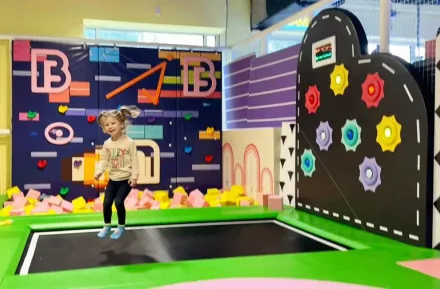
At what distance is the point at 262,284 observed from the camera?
2.45 m

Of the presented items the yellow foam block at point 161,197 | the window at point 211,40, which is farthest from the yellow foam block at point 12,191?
the window at point 211,40

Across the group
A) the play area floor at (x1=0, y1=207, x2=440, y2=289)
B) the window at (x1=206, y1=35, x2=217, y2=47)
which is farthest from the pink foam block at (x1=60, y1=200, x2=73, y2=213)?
the window at (x1=206, y1=35, x2=217, y2=47)

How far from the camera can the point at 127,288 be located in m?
2.37

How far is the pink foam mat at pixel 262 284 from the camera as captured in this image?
239cm

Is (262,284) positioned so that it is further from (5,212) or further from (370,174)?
(5,212)

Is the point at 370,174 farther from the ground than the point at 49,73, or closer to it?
closer to it

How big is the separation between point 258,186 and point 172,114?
1.60 meters

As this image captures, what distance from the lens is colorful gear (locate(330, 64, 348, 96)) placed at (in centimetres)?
407

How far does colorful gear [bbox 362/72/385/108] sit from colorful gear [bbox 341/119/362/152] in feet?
0.73

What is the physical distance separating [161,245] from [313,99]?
1976 millimetres

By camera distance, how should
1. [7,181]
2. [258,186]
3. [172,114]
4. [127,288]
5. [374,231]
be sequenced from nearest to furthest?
[127,288] < [374,231] < [258,186] < [7,181] < [172,114]

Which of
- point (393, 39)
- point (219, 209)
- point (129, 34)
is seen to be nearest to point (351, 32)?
point (393, 39)

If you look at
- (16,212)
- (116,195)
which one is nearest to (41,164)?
(16,212)

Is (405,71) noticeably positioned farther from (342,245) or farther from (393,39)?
(342,245)
